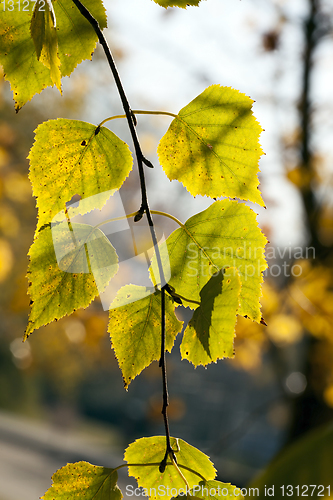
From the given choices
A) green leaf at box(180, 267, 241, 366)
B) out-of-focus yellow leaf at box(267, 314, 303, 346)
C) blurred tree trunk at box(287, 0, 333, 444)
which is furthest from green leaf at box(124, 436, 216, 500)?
blurred tree trunk at box(287, 0, 333, 444)

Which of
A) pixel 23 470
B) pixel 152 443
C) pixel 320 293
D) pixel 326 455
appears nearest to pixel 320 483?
pixel 326 455

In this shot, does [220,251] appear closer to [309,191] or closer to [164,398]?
[164,398]

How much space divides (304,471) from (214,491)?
10.8 inches

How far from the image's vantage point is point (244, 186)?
363 millimetres

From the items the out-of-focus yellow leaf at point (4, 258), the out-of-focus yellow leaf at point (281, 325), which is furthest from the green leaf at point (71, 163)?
the out-of-focus yellow leaf at point (4, 258)

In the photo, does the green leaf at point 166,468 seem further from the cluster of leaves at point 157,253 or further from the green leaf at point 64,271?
the green leaf at point 64,271

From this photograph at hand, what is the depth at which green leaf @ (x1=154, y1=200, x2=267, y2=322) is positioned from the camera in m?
0.35

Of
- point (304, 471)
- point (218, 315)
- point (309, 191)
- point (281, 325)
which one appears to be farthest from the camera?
point (309, 191)

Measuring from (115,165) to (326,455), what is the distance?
304 millimetres

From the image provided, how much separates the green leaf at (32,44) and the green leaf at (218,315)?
0.27m

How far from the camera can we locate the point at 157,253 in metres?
Answer: 0.33

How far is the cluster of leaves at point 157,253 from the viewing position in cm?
34

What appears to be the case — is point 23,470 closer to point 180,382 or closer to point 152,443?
point 180,382

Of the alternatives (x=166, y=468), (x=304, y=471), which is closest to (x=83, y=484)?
(x=166, y=468)
